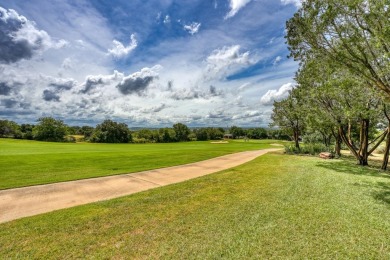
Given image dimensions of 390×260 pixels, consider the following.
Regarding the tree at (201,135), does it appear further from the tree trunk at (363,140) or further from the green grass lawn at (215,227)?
the green grass lawn at (215,227)

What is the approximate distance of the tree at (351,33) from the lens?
6.91 metres

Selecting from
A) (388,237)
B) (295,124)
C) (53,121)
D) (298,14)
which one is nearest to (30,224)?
(388,237)

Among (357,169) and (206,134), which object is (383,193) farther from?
(206,134)

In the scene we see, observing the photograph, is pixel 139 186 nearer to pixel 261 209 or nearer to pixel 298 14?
pixel 261 209

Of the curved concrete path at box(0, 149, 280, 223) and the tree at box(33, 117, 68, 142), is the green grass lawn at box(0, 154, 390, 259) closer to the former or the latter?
the curved concrete path at box(0, 149, 280, 223)

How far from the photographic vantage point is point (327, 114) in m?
15.8

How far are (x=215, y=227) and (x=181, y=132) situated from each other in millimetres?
82918

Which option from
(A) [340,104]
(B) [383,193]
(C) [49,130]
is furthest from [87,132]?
(B) [383,193]

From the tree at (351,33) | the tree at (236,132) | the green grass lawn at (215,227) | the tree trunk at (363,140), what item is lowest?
the green grass lawn at (215,227)

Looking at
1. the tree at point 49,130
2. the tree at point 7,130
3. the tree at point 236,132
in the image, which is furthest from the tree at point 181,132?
the tree at point 7,130

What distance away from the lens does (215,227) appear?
5.25 m

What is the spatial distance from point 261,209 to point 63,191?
24.5 ft

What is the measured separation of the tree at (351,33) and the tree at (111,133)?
7614cm

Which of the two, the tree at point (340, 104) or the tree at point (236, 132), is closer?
the tree at point (340, 104)
